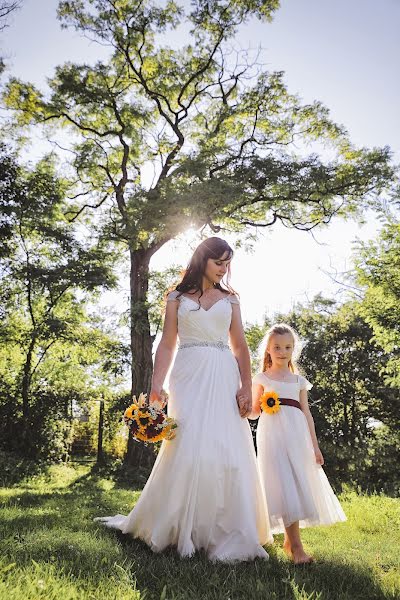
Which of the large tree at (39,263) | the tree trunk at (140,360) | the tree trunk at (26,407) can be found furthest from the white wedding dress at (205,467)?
the tree trunk at (26,407)

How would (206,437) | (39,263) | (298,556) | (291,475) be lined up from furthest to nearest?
(39,263) < (291,475) < (206,437) < (298,556)

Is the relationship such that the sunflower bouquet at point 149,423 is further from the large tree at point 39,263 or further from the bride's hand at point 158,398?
the large tree at point 39,263

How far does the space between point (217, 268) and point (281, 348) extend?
0.92 m

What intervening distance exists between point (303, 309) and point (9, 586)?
15.3 m

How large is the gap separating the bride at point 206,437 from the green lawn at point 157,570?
0.18 m

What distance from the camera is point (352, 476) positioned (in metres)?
11.3

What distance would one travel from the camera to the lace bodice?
4.00 m

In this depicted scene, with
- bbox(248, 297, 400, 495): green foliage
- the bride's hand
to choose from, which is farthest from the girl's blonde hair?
bbox(248, 297, 400, 495): green foliage

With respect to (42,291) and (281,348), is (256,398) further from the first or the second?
(42,291)

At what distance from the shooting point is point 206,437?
3.59 meters

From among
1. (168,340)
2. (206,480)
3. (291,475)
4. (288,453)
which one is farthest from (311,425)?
(168,340)

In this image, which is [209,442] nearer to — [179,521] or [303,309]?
[179,521]

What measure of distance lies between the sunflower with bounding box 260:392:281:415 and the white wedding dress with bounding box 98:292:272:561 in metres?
0.32

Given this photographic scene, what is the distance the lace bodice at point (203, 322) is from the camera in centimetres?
400
